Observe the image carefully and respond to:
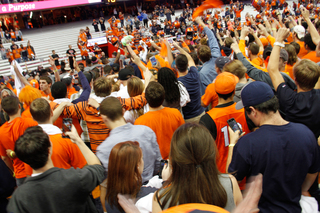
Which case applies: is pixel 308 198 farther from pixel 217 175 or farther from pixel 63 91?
pixel 63 91

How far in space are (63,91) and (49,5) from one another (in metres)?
26.9

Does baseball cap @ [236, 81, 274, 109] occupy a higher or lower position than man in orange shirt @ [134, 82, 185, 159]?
higher

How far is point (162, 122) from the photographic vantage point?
2.44 m

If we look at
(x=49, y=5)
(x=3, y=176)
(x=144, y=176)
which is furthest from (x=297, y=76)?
(x=49, y=5)

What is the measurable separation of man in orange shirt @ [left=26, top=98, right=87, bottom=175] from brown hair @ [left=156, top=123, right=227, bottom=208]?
139cm

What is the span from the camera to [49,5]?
24.9 m

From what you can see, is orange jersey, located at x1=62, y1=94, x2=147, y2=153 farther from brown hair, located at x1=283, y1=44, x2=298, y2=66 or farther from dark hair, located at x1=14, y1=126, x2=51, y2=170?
brown hair, located at x1=283, y1=44, x2=298, y2=66

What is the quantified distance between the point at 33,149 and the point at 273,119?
1710 millimetres

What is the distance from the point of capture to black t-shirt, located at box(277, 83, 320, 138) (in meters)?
1.97

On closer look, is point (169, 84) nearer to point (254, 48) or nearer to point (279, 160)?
point (279, 160)

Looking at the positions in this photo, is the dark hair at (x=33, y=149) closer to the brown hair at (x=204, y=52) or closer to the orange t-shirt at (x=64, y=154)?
the orange t-shirt at (x=64, y=154)

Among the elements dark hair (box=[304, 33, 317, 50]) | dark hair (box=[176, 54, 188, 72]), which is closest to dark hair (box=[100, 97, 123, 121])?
dark hair (box=[176, 54, 188, 72])

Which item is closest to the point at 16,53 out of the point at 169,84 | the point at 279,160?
the point at 169,84

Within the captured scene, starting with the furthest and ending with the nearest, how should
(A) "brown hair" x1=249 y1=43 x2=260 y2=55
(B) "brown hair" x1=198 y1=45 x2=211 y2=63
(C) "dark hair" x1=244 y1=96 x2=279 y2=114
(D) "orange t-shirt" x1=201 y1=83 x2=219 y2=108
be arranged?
(A) "brown hair" x1=249 y1=43 x2=260 y2=55
(B) "brown hair" x1=198 y1=45 x2=211 y2=63
(D) "orange t-shirt" x1=201 y1=83 x2=219 y2=108
(C) "dark hair" x1=244 y1=96 x2=279 y2=114
